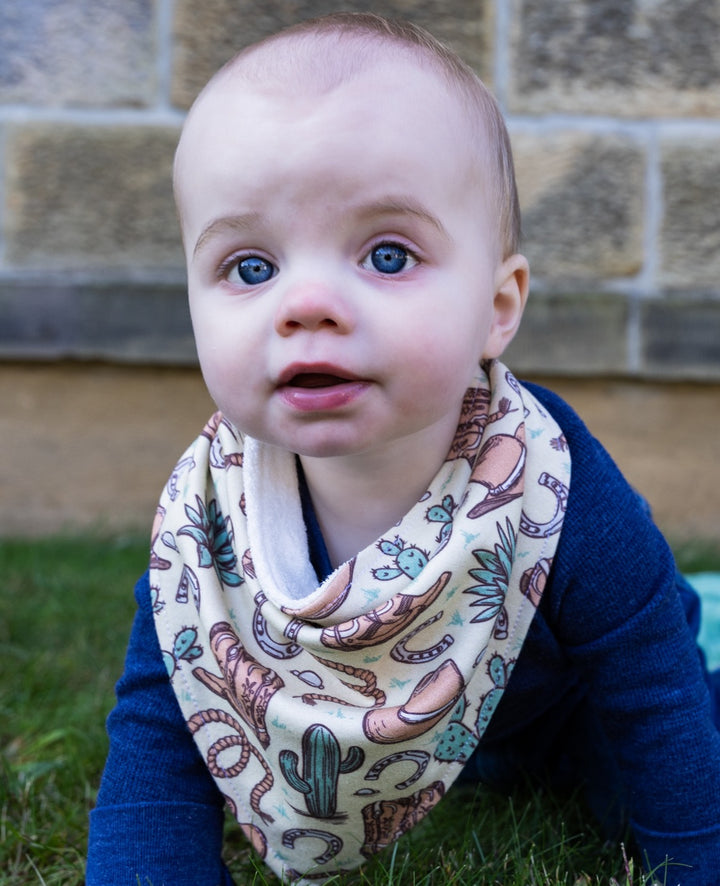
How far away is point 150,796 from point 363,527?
38 cm

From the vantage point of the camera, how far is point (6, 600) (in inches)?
86.1

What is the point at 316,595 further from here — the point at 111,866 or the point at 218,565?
the point at 111,866

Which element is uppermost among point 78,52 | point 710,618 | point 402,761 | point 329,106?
point 329,106

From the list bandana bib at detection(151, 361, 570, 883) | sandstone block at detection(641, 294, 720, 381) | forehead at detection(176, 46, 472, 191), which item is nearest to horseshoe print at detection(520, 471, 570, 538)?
bandana bib at detection(151, 361, 570, 883)

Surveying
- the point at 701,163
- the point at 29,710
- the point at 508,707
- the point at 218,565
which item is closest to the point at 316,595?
the point at 218,565

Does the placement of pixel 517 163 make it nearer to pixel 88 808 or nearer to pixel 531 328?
pixel 531 328

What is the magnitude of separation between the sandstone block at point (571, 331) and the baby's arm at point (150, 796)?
70.0 inches

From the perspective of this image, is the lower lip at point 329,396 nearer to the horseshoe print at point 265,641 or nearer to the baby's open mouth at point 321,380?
the baby's open mouth at point 321,380

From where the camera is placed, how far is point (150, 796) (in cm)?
110

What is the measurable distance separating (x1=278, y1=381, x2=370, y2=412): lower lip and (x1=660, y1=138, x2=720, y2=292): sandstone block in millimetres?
2071

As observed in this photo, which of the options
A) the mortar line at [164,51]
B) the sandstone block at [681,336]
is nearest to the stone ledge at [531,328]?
the sandstone block at [681,336]

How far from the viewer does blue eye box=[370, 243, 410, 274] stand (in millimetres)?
934

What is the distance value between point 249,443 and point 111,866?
1.59ft

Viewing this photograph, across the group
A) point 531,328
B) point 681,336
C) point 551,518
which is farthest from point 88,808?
point 681,336
